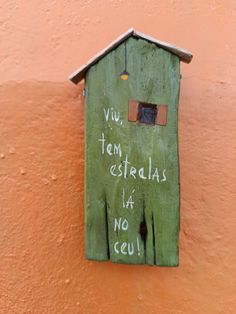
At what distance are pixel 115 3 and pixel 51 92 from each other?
0.39 m

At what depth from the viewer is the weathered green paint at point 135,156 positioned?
1.35 metres

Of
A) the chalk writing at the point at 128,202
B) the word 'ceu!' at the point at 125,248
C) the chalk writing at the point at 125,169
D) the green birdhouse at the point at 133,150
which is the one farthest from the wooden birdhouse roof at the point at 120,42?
the word 'ceu!' at the point at 125,248

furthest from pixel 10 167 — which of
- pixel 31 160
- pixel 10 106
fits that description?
pixel 10 106

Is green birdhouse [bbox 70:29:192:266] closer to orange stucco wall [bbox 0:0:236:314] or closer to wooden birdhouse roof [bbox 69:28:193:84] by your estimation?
wooden birdhouse roof [bbox 69:28:193:84]

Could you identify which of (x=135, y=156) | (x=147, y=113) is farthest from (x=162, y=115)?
(x=135, y=156)

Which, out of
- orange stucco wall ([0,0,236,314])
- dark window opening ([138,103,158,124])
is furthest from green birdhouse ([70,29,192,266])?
orange stucco wall ([0,0,236,314])

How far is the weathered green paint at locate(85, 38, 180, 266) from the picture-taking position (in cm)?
135

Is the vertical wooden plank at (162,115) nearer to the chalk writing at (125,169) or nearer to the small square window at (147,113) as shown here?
the small square window at (147,113)

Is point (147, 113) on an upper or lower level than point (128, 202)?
upper

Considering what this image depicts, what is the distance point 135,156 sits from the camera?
4.42ft

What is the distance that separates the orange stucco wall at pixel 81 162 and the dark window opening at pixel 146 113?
23cm

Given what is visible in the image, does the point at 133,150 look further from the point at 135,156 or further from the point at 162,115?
the point at 162,115

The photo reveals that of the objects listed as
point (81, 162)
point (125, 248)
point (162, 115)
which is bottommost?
point (125, 248)

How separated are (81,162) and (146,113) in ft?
1.03
